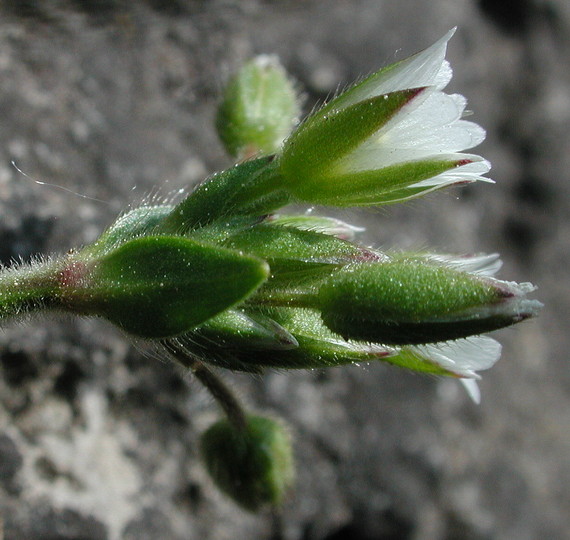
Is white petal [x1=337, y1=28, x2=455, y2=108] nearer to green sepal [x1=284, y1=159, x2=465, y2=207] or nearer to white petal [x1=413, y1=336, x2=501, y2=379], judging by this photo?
green sepal [x1=284, y1=159, x2=465, y2=207]

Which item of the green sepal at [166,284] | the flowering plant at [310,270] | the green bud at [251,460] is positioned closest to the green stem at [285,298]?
the flowering plant at [310,270]

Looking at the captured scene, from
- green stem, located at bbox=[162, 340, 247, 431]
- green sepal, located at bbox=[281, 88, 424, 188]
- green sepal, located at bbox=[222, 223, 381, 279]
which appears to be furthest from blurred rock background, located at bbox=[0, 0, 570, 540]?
green sepal, located at bbox=[281, 88, 424, 188]

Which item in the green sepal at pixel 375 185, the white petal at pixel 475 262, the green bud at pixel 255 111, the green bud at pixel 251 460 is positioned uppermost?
the green bud at pixel 255 111

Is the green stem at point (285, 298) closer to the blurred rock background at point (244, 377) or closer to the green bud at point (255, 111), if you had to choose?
the blurred rock background at point (244, 377)

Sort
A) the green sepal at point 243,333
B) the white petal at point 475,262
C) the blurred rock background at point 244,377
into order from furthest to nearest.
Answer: the blurred rock background at point 244,377 < the white petal at point 475,262 < the green sepal at point 243,333

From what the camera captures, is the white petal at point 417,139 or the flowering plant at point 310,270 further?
the white petal at point 417,139

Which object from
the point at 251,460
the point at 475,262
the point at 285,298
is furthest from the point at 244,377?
the point at 285,298
